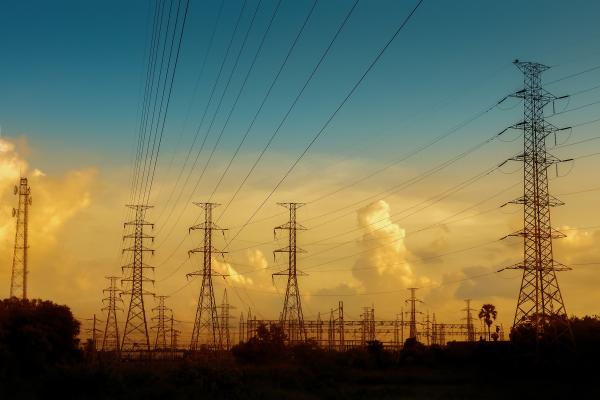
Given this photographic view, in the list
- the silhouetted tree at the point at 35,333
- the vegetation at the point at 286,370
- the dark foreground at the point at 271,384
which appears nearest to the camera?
the dark foreground at the point at 271,384

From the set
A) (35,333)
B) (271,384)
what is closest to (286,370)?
(271,384)

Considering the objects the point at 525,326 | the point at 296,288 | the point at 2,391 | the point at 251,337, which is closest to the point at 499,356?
the point at 525,326

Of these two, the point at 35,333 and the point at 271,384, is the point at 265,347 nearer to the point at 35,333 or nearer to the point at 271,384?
→ the point at 271,384

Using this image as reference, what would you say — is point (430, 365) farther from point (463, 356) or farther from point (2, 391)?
point (2, 391)

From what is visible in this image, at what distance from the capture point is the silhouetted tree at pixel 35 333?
2749 inches

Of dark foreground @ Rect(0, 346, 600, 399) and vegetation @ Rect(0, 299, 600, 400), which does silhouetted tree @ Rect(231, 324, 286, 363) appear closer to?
vegetation @ Rect(0, 299, 600, 400)

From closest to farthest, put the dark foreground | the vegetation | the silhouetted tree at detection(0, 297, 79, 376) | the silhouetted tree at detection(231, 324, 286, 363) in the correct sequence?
the dark foreground
the vegetation
the silhouetted tree at detection(0, 297, 79, 376)
the silhouetted tree at detection(231, 324, 286, 363)

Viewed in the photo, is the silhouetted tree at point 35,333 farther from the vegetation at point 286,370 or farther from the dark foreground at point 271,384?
the dark foreground at point 271,384

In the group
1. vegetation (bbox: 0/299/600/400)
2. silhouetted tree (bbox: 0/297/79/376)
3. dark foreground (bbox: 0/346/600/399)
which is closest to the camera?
dark foreground (bbox: 0/346/600/399)

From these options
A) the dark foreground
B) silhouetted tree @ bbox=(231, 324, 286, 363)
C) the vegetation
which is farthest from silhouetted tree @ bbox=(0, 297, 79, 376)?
silhouetted tree @ bbox=(231, 324, 286, 363)

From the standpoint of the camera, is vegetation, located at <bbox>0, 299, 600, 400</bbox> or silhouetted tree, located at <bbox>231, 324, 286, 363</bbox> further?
silhouetted tree, located at <bbox>231, 324, 286, 363</bbox>

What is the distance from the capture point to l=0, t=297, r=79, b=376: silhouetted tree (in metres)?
69.8

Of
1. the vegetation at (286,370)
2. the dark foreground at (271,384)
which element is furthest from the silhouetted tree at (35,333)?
the dark foreground at (271,384)

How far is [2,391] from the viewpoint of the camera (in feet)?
179
